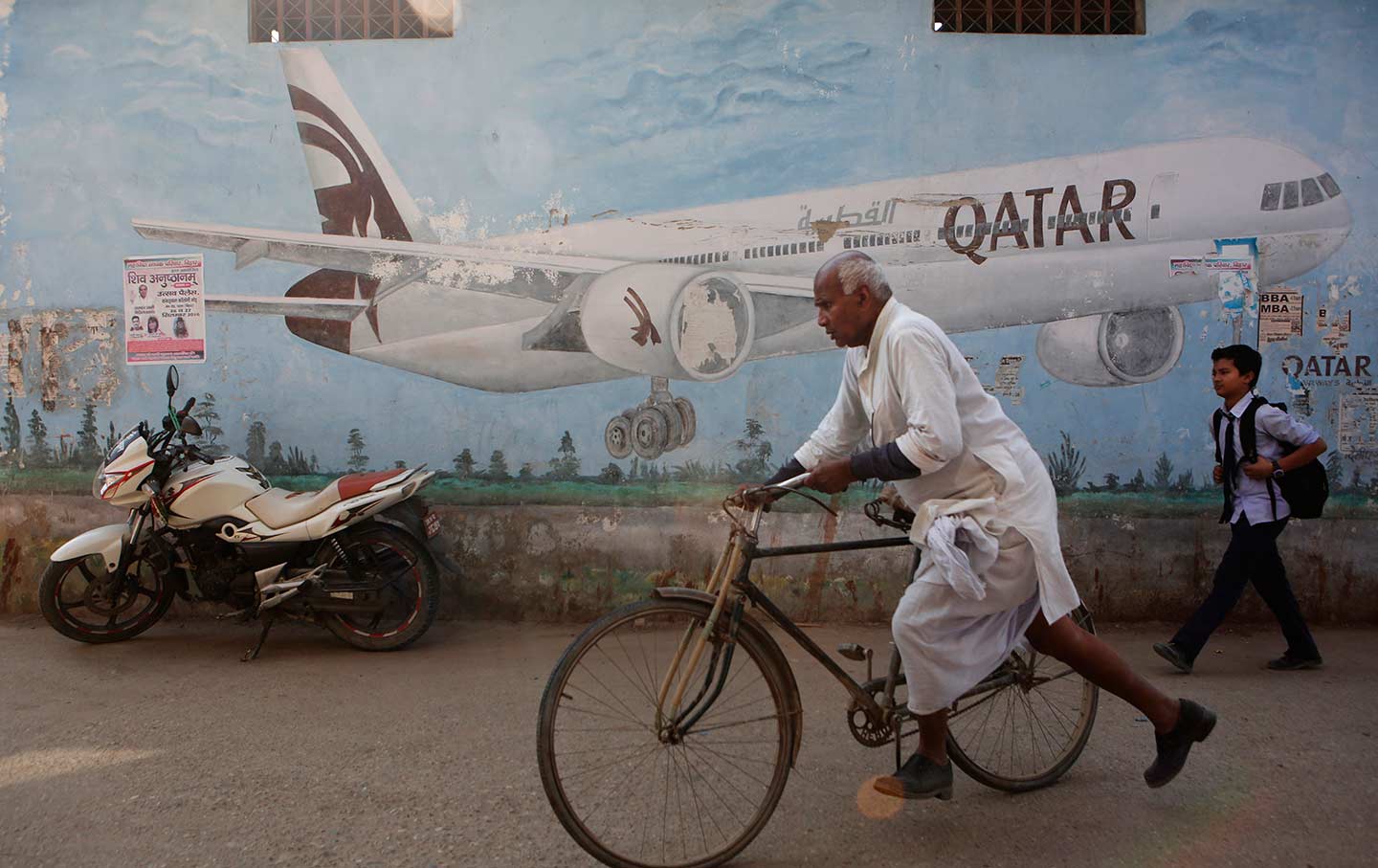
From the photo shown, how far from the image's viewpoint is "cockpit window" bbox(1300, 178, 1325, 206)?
588 cm

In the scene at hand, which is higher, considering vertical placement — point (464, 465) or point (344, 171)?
point (344, 171)

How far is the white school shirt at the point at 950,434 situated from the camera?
284 cm

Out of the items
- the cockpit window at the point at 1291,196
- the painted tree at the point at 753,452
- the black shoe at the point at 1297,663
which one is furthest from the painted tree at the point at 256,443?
the cockpit window at the point at 1291,196

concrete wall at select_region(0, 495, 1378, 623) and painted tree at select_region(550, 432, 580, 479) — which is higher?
painted tree at select_region(550, 432, 580, 479)

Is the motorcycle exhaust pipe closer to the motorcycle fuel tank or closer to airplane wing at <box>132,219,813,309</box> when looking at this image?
the motorcycle fuel tank

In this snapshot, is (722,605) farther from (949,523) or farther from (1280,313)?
(1280,313)

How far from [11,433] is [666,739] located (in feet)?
17.0

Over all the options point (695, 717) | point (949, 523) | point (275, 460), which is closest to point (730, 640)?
point (695, 717)

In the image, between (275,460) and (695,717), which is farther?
(275,460)

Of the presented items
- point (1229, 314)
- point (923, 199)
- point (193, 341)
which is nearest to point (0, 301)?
point (193, 341)

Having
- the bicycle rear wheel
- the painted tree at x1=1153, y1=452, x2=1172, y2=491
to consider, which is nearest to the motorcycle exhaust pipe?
the bicycle rear wheel

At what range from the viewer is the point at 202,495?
525cm

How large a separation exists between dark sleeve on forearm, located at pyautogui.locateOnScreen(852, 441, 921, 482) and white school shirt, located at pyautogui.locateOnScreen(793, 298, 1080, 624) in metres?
0.03

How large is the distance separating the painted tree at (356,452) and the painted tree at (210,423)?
77cm
